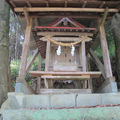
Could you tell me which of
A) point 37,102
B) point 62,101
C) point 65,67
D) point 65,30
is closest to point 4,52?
point 65,67

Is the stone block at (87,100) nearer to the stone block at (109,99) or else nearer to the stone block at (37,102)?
the stone block at (109,99)

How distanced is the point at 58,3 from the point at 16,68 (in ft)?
25.9

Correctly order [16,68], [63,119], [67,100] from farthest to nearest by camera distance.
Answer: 1. [16,68]
2. [67,100]
3. [63,119]

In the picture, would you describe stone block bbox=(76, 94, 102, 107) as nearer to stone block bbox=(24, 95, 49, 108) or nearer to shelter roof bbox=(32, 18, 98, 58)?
stone block bbox=(24, 95, 49, 108)

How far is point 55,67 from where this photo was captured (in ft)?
18.4

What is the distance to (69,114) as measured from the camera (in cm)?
281

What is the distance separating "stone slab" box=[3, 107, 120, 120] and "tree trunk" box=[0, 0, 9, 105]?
2.79 meters

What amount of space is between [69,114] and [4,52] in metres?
4.48

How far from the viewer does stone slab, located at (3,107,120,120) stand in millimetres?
2787

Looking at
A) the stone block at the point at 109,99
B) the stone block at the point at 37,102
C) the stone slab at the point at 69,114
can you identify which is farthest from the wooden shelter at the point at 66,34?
the stone slab at the point at 69,114

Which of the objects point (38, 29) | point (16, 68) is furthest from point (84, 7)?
point (16, 68)

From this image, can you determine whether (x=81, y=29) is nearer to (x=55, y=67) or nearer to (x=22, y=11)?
(x=55, y=67)

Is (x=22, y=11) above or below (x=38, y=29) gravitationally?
above

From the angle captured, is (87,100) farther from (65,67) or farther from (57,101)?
(65,67)
